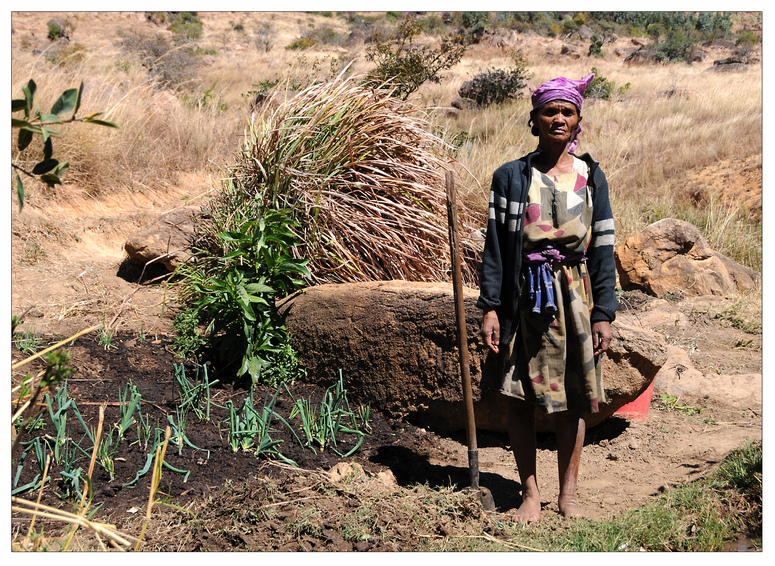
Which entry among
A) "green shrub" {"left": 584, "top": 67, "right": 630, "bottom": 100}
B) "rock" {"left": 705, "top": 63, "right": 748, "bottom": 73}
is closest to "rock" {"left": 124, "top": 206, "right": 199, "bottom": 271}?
"green shrub" {"left": 584, "top": 67, "right": 630, "bottom": 100}

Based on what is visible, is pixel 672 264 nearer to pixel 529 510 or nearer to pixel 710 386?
pixel 710 386

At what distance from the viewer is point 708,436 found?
3.63 m

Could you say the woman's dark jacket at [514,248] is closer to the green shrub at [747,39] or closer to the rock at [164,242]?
the rock at [164,242]

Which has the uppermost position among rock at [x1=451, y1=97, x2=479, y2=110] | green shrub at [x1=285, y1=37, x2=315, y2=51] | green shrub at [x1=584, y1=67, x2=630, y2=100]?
green shrub at [x1=285, y1=37, x2=315, y2=51]

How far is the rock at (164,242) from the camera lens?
505 centimetres

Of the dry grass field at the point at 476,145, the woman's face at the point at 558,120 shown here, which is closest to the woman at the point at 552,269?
the woman's face at the point at 558,120

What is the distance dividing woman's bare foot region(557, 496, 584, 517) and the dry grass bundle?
6.47 feet

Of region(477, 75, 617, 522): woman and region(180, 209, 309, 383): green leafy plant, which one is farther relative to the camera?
region(180, 209, 309, 383): green leafy plant

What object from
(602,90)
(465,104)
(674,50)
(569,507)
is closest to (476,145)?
(465,104)

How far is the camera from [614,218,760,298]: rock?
6.12m

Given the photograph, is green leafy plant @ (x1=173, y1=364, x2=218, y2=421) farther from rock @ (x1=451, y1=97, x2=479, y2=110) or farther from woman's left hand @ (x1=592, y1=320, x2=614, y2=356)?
rock @ (x1=451, y1=97, x2=479, y2=110)

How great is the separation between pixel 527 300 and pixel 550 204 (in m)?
0.39

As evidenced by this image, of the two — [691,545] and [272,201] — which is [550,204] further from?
[272,201]

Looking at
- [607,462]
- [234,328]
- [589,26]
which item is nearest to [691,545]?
[607,462]
